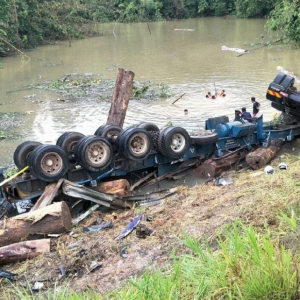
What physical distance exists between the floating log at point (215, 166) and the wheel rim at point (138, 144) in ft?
5.06

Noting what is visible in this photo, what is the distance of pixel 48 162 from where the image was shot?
8078 mm

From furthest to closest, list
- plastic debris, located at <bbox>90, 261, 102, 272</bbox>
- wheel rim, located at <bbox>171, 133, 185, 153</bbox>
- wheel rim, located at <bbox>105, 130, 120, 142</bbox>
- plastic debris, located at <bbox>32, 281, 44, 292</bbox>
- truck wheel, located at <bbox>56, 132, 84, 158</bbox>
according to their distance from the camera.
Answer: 1. wheel rim, located at <bbox>171, 133, 185, 153</bbox>
2. wheel rim, located at <bbox>105, 130, 120, 142</bbox>
3. truck wheel, located at <bbox>56, 132, 84, 158</bbox>
4. plastic debris, located at <bbox>90, 261, 102, 272</bbox>
5. plastic debris, located at <bbox>32, 281, 44, 292</bbox>

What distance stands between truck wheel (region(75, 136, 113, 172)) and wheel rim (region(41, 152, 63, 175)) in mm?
413

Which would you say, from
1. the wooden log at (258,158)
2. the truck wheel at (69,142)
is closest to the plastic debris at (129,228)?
the truck wheel at (69,142)

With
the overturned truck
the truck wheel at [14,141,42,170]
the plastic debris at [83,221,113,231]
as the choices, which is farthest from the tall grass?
the truck wheel at [14,141,42,170]

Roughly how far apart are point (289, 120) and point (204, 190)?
4.11 m

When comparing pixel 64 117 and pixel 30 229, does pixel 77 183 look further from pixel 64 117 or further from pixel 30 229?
pixel 64 117

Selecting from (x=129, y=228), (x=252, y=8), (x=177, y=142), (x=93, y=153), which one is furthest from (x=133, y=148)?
(x=252, y=8)

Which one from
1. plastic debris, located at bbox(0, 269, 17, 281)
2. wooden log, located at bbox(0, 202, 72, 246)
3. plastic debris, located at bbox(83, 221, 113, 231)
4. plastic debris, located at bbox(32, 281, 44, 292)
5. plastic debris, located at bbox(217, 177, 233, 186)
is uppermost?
plastic debris, located at bbox(32, 281, 44, 292)

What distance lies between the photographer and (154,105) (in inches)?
693

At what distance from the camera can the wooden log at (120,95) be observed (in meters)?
10.9

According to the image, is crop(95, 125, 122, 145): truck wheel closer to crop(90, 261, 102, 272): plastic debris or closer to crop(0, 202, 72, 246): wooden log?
crop(0, 202, 72, 246): wooden log

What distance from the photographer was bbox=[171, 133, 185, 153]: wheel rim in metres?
9.27

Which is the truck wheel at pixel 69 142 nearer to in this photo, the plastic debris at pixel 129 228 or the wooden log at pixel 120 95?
the wooden log at pixel 120 95
